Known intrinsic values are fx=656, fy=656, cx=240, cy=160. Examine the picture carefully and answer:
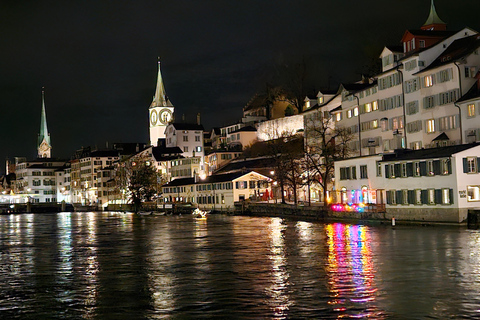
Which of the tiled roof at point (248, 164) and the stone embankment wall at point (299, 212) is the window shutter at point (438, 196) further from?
the tiled roof at point (248, 164)

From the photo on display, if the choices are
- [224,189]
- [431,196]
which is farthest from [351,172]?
[224,189]

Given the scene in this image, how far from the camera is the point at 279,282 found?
3109 centimetres

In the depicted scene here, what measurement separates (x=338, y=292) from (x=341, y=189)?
173ft

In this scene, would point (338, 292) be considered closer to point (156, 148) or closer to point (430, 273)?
point (430, 273)

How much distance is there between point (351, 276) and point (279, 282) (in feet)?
12.5

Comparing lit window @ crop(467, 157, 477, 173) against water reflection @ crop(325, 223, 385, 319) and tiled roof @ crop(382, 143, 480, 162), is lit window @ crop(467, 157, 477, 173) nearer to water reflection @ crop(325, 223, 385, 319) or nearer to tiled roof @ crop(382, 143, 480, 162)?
tiled roof @ crop(382, 143, 480, 162)

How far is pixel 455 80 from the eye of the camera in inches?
2685

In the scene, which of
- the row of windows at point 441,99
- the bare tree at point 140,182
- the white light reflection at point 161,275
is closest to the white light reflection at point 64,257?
the white light reflection at point 161,275

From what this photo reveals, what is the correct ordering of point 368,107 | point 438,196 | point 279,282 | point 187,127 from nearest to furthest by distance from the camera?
1. point 279,282
2. point 438,196
3. point 368,107
4. point 187,127

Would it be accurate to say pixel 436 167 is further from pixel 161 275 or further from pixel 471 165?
pixel 161 275

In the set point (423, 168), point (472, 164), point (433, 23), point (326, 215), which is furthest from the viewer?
point (433, 23)

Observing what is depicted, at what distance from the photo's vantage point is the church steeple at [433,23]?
94.6 m

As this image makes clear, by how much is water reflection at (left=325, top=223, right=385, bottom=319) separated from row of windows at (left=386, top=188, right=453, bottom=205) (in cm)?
916

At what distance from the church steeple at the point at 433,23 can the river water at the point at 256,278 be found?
47.7m
